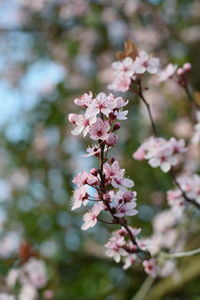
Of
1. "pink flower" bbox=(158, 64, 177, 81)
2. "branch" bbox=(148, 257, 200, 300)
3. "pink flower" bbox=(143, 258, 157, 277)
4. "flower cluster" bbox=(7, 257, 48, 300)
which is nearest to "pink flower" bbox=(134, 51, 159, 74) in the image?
"pink flower" bbox=(158, 64, 177, 81)

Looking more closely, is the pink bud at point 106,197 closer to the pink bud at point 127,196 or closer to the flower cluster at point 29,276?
the pink bud at point 127,196

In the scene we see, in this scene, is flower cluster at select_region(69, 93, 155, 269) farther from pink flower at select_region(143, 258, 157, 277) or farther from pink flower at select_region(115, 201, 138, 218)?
pink flower at select_region(143, 258, 157, 277)

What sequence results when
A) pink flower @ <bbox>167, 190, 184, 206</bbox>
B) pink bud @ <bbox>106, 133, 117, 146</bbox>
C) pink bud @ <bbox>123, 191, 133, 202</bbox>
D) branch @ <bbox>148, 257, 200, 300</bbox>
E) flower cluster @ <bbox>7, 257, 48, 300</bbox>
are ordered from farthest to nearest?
branch @ <bbox>148, 257, 200, 300</bbox>, flower cluster @ <bbox>7, 257, 48, 300</bbox>, pink flower @ <bbox>167, 190, 184, 206</bbox>, pink bud @ <bbox>123, 191, 133, 202</bbox>, pink bud @ <bbox>106, 133, 117, 146</bbox>

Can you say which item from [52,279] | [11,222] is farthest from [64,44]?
[52,279]

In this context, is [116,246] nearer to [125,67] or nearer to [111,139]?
[111,139]

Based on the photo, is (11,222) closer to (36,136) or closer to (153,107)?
(36,136)

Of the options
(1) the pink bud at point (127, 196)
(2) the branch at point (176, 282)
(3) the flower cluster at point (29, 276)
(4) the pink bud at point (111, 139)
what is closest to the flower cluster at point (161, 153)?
(1) the pink bud at point (127, 196)

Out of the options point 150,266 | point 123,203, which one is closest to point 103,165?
point 123,203
